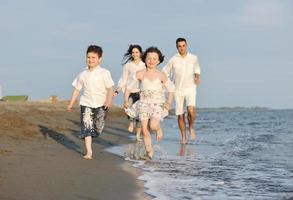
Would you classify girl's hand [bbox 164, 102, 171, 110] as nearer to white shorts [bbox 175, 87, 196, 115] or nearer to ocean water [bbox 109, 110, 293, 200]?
ocean water [bbox 109, 110, 293, 200]

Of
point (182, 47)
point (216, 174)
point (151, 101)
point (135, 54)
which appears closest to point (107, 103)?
point (151, 101)

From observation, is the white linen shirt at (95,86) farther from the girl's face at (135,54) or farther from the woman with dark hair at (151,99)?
the girl's face at (135,54)

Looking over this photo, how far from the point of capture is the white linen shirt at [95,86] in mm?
8250

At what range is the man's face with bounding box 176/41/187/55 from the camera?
1105 centimetres

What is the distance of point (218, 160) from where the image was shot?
28.5 ft

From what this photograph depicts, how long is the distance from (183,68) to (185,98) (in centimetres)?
67

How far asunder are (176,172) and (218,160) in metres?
1.88

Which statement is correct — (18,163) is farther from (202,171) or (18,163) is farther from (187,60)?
(187,60)

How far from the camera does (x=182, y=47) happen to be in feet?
36.4

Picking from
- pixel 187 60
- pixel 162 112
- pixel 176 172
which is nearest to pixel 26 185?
pixel 176 172

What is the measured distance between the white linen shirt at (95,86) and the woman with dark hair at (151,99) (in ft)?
1.76

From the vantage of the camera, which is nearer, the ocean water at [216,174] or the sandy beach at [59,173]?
the sandy beach at [59,173]

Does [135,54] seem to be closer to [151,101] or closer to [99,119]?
[151,101]

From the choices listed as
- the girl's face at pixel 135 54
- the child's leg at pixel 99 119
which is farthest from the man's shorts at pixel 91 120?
the girl's face at pixel 135 54
